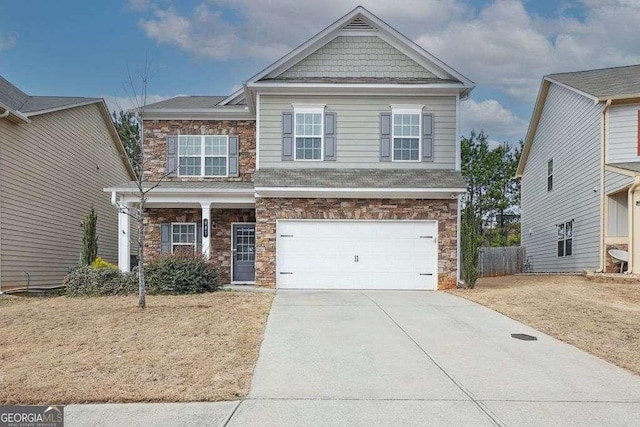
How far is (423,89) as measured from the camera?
1544 centimetres

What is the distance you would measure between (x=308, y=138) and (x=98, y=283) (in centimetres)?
687

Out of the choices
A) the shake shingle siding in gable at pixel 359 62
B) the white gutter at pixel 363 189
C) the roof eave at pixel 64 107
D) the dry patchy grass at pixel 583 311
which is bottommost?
the dry patchy grass at pixel 583 311

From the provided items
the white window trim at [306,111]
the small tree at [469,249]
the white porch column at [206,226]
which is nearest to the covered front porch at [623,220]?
the small tree at [469,249]

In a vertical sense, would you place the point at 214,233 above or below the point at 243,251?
above

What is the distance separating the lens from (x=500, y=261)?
907 inches

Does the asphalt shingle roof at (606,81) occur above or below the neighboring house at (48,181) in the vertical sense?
above

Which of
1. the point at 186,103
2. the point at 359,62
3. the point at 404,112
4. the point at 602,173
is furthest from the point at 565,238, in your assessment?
the point at 186,103

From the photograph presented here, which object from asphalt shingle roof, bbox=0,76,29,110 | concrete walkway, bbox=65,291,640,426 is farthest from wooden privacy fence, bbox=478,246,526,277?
asphalt shingle roof, bbox=0,76,29,110

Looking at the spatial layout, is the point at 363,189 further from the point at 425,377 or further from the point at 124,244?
the point at 425,377

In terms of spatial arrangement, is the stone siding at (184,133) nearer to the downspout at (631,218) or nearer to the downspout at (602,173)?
the downspout at (602,173)

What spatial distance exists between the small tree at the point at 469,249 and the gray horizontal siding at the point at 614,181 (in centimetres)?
420

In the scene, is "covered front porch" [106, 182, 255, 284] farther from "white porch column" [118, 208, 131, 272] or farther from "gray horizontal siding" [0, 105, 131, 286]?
"gray horizontal siding" [0, 105, 131, 286]

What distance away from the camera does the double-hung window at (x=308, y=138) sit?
15622mm

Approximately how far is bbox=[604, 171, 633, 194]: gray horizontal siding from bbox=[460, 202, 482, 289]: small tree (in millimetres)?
4202
